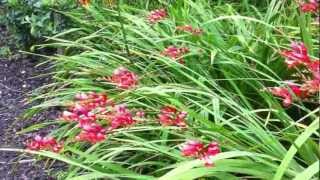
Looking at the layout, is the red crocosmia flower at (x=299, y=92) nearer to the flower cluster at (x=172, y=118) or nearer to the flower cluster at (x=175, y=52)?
the flower cluster at (x=172, y=118)

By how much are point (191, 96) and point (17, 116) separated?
64.8 inches

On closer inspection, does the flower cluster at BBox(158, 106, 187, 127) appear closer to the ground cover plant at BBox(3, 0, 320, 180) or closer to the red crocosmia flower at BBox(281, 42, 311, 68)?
the ground cover plant at BBox(3, 0, 320, 180)

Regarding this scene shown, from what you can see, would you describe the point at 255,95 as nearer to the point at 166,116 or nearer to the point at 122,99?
the point at 122,99

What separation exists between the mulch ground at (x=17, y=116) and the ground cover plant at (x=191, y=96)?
0.74 feet

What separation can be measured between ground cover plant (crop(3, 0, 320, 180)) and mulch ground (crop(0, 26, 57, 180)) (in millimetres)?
226

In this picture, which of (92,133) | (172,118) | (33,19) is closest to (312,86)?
(172,118)

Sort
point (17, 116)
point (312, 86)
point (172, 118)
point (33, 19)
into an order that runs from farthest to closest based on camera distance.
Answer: point (33, 19) < point (17, 116) < point (172, 118) < point (312, 86)

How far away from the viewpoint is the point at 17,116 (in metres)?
3.92

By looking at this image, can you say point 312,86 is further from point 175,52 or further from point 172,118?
point 175,52

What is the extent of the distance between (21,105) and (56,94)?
84 centimetres

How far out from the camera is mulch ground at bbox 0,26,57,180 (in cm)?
328

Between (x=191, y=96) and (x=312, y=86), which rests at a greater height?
(x=312, y=86)

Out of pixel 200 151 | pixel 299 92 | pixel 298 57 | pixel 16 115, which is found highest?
pixel 298 57

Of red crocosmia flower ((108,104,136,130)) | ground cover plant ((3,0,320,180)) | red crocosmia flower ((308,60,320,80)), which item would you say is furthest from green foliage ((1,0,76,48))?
red crocosmia flower ((308,60,320,80))
